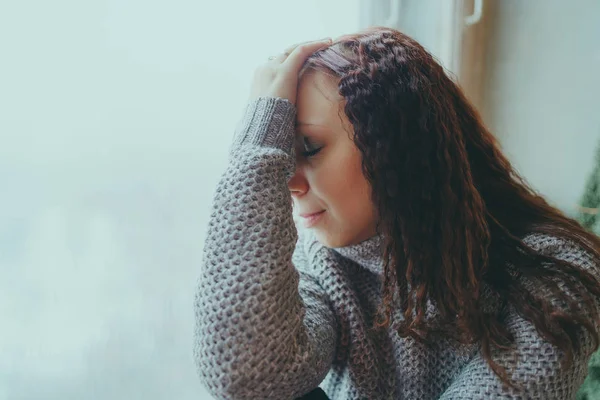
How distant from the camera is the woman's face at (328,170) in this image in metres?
0.78

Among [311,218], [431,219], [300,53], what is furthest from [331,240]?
[300,53]

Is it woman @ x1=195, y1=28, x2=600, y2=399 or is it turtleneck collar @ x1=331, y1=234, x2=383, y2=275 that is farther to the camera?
turtleneck collar @ x1=331, y1=234, x2=383, y2=275

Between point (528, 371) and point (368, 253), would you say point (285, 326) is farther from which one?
point (528, 371)

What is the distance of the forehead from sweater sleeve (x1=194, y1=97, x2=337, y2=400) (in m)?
0.03

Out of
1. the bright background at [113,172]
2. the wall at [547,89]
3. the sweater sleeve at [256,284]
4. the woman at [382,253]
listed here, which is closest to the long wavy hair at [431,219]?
the woman at [382,253]

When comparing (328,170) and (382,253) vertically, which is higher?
(328,170)

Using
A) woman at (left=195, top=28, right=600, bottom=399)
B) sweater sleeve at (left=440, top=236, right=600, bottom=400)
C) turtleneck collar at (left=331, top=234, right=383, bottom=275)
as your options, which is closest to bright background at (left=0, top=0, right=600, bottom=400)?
woman at (left=195, top=28, right=600, bottom=399)

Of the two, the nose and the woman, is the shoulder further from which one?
the nose

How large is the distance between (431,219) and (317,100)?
0.78 feet

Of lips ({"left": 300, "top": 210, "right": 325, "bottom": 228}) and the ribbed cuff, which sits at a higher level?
the ribbed cuff

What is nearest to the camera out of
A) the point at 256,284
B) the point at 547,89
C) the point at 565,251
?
the point at 256,284

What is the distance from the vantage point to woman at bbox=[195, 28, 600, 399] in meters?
0.69

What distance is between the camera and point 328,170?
0.79m

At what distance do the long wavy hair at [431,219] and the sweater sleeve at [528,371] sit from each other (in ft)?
0.05
